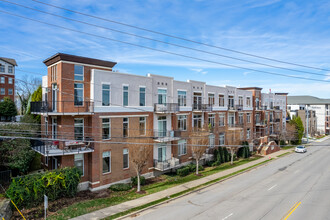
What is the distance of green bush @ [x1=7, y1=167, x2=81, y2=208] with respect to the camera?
13.8 m

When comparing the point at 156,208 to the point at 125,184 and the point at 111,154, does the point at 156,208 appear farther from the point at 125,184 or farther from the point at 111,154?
the point at 111,154

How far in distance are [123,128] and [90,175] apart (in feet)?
16.3

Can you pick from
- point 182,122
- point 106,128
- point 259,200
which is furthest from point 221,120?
point 106,128

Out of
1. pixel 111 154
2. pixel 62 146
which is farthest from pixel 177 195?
pixel 62 146

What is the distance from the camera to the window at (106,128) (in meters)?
19.2

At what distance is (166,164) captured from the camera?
74.2 ft

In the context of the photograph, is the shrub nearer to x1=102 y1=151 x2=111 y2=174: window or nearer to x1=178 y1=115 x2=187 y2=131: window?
x1=178 y1=115 x2=187 y2=131: window

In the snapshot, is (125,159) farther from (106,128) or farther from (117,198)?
(117,198)

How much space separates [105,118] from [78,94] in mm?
3066

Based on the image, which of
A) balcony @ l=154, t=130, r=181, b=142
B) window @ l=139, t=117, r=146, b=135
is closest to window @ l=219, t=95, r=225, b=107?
balcony @ l=154, t=130, r=181, b=142

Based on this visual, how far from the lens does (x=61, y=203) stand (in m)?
15.6

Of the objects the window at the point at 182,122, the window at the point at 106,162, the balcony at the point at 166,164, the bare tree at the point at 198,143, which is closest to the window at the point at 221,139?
the bare tree at the point at 198,143

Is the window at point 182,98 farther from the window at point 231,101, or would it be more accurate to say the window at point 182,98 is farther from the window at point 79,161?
the window at point 79,161

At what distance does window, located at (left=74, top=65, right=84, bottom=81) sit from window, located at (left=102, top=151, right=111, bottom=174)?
6878mm
